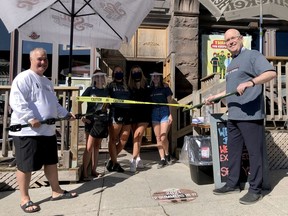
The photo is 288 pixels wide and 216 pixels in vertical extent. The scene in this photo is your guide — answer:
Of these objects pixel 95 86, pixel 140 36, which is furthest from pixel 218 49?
pixel 95 86

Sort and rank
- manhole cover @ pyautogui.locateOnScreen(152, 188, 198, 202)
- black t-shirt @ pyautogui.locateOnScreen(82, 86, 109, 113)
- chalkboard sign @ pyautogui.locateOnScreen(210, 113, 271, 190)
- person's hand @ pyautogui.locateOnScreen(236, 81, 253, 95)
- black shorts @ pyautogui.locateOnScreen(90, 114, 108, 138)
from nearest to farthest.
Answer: person's hand @ pyautogui.locateOnScreen(236, 81, 253, 95), manhole cover @ pyautogui.locateOnScreen(152, 188, 198, 202), chalkboard sign @ pyautogui.locateOnScreen(210, 113, 271, 190), black shorts @ pyautogui.locateOnScreen(90, 114, 108, 138), black t-shirt @ pyautogui.locateOnScreen(82, 86, 109, 113)

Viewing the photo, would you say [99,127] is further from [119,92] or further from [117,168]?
[117,168]

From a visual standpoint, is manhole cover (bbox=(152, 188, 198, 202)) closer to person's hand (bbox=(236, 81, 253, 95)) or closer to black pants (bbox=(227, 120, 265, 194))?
black pants (bbox=(227, 120, 265, 194))

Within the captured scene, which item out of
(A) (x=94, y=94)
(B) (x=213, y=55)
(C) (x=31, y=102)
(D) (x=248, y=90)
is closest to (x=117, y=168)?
(A) (x=94, y=94)

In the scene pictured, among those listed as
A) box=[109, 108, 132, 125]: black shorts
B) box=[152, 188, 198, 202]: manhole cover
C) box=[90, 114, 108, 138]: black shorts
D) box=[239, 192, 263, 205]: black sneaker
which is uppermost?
box=[109, 108, 132, 125]: black shorts

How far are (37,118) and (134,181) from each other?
5.81ft

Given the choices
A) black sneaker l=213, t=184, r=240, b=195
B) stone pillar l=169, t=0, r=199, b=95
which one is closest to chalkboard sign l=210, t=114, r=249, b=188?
black sneaker l=213, t=184, r=240, b=195

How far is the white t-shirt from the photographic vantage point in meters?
3.49

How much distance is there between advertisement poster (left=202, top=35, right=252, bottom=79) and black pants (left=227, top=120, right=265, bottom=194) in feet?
14.7

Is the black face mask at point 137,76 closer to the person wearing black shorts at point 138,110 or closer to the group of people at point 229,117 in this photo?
the person wearing black shorts at point 138,110

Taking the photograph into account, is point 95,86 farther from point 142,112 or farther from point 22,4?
point 22,4

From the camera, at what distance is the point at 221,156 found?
416 centimetres

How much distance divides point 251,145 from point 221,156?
0.54 m

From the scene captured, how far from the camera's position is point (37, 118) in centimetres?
364
